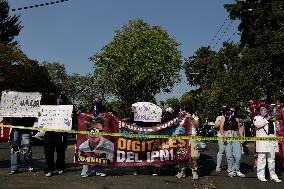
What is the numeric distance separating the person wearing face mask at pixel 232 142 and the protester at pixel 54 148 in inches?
160

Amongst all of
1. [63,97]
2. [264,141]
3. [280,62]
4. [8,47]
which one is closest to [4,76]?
[8,47]

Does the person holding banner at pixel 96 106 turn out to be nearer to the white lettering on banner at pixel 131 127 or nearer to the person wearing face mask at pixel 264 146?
the white lettering on banner at pixel 131 127

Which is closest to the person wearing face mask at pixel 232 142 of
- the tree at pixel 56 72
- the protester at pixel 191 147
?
the protester at pixel 191 147

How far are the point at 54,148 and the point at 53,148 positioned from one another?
95mm

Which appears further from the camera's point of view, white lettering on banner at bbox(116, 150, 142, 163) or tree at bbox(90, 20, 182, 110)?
tree at bbox(90, 20, 182, 110)

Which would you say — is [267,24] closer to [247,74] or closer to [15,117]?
[247,74]

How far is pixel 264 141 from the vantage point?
10922mm

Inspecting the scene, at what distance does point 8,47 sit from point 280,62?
2631cm

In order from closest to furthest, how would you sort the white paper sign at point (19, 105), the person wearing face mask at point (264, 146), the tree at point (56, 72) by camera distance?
the person wearing face mask at point (264, 146)
the white paper sign at point (19, 105)
the tree at point (56, 72)

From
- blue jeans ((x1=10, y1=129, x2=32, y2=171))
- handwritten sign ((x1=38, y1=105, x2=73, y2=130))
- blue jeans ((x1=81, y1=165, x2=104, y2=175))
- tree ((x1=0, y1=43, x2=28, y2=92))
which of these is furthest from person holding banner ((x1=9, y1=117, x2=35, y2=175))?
tree ((x1=0, y1=43, x2=28, y2=92))

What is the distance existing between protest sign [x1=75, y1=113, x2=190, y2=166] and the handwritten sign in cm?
35

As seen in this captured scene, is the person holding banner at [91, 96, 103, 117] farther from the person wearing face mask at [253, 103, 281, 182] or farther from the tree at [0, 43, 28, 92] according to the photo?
the tree at [0, 43, 28, 92]

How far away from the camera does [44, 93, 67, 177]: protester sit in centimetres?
1102

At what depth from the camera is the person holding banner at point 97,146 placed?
11.1m
